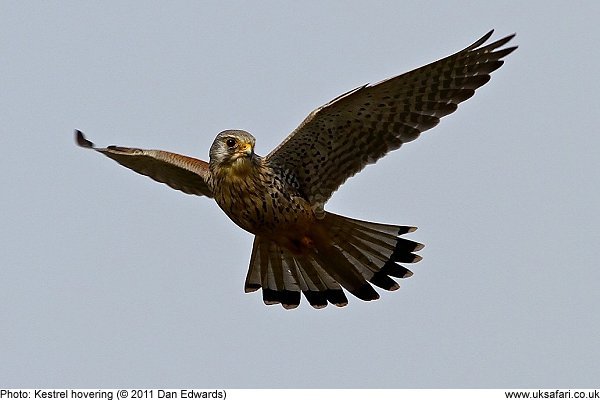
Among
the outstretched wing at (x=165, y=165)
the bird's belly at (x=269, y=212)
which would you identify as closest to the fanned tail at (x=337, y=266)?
the bird's belly at (x=269, y=212)

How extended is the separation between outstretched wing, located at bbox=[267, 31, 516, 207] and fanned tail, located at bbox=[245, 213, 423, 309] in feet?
2.23

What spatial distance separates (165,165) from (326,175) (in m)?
1.94

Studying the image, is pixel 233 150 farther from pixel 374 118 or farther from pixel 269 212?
pixel 374 118

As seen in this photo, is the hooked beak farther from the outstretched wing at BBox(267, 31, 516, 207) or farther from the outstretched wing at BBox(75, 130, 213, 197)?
the outstretched wing at BBox(75, 130, 213, 197)

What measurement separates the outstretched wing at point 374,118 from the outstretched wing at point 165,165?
3.52 feet

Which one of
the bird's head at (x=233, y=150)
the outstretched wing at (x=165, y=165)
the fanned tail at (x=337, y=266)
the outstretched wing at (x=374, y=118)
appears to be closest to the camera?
the bird's head at (x=233, y=150)

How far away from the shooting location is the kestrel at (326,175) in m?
13.2

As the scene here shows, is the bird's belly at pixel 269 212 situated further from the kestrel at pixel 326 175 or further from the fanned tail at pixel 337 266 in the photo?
the fanned tail at pixel 337 266

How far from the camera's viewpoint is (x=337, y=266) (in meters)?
14.3

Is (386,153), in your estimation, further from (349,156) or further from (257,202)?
(257,202)

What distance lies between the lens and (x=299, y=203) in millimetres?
13609

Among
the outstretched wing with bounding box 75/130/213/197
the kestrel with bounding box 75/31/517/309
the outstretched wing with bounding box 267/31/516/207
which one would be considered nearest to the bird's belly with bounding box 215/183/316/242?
the kestrel with bounding box 75/31/517/309

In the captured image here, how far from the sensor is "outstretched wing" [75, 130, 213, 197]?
47.3 ft
